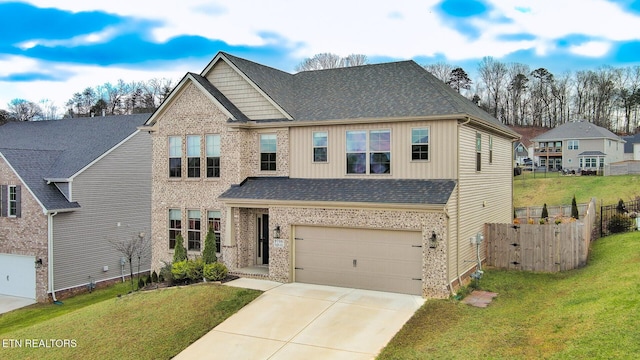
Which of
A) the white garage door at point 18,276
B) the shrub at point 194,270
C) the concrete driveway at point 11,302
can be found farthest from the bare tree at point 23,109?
the shrub at point 194,270

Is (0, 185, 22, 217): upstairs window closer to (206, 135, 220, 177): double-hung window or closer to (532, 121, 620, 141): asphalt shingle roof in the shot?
(206, 135, 220, 177): double-hung window

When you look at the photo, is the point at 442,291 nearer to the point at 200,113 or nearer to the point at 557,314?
the point at 557,314

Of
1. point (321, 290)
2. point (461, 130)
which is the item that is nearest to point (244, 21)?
point (461, 130)

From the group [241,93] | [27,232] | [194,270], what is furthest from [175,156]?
[27,232]

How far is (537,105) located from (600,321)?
8374cm

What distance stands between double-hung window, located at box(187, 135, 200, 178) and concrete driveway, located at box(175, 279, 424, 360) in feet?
20.4

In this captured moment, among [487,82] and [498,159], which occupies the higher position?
[487,82]

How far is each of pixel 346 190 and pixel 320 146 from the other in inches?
84.6

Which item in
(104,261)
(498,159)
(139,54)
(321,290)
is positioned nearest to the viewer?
(321,290)

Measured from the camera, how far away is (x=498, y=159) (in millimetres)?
20688

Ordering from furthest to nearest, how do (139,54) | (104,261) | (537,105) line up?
(537,105)
(139,54)
(104,261)

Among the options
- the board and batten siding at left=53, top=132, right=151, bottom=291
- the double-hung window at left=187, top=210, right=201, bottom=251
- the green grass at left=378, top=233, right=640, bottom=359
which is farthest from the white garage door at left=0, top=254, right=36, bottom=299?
the green grass at left=378, top=233, right=640, bottom=359

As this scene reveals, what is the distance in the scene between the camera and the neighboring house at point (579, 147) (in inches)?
2148

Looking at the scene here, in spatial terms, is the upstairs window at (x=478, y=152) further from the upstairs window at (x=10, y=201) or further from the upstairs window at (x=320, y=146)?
the upstairs window at (x=10, y=201)
